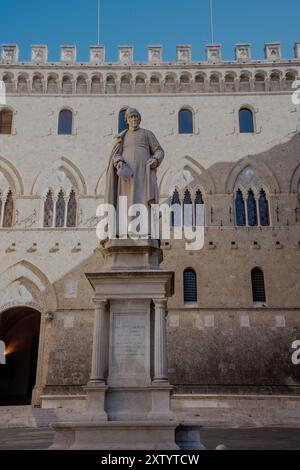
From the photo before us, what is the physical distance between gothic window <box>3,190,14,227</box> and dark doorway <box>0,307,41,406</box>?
4821 mm

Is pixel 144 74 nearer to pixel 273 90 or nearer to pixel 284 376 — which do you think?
pixel 273 90

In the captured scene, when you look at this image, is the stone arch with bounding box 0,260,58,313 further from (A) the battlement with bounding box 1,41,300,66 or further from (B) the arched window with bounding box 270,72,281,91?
(B) the arched window with bounding box 270,72,281,91

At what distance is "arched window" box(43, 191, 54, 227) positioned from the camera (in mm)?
20547

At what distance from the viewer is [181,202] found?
20.7 meters

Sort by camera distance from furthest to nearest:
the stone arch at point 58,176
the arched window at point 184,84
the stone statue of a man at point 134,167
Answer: the arched window at point 184,84 < the stone arch at point 58,176 < the stone statue of a man at point 134,167

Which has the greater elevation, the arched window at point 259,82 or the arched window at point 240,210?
the arched window at point 259,82

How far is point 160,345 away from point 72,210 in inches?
572

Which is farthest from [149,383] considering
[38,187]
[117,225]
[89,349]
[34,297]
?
[38,187]

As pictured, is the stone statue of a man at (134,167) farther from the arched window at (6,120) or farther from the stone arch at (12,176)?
the arched window at (6,120)

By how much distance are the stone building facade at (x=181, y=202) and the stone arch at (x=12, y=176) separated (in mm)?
55

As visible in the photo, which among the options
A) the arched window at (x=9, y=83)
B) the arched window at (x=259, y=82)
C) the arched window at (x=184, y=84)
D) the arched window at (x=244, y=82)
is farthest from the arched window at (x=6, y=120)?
the arched window at (x=259, y=82)

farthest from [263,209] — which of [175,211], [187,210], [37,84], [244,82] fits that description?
[37,84]

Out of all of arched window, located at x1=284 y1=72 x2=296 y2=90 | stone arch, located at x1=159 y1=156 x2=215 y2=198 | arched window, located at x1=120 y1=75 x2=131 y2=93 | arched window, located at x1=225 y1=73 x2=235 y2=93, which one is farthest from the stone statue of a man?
arched window, located at x1=284 y1=72 x2=296 y2=90

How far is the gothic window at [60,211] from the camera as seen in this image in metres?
20.6
